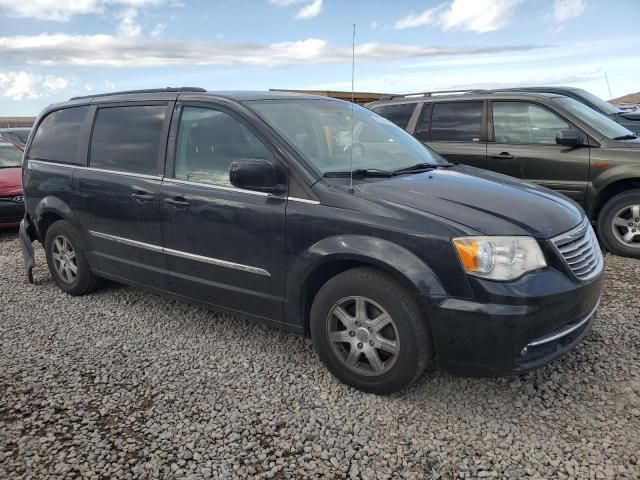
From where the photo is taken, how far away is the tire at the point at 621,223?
574cm

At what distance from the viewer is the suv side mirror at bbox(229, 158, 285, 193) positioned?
125 inches

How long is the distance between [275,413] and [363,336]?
2.18 feet

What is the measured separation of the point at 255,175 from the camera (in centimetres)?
317

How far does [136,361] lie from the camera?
3633mm

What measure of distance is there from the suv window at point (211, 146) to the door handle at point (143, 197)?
0.28m

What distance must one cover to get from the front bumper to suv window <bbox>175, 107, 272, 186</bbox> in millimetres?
1542

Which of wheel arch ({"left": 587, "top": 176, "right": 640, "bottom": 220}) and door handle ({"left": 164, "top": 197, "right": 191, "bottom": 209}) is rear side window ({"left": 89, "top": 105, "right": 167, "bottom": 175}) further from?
wheel arch ({"left": 587, "top": 176, "right": 640, "bottom": 220})

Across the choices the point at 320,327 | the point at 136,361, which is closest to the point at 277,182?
the point at 320,327

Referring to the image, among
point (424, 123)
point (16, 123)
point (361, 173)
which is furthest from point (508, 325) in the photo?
point (16, 123)

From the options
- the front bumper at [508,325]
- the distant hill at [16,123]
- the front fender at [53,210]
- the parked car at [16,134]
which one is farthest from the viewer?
the distant hill at [16,123]

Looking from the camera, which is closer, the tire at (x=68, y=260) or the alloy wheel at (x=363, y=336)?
the alloy wheel at (x=363, y=336)

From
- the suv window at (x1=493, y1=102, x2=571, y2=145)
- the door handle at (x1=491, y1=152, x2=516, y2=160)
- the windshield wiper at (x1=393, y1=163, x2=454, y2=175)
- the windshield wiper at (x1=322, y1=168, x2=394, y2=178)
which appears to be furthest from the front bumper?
the suv window at (x1=493, y1=102, x2=571, y2=145)

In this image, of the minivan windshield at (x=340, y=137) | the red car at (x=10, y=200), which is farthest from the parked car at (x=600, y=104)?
the red car at (x=10, y=200)

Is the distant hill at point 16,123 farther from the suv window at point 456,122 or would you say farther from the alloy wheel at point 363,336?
the alloy wheel at point 363,336
